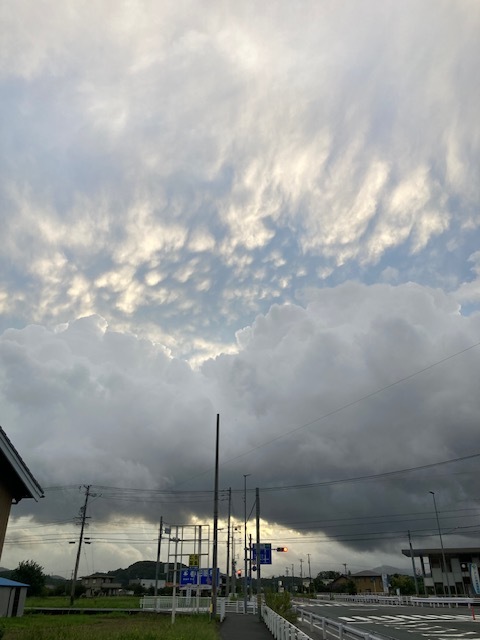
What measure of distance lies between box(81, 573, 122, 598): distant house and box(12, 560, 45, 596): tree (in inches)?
1204

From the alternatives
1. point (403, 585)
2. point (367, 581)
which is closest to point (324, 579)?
point (367, 581)

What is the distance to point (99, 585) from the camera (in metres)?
117

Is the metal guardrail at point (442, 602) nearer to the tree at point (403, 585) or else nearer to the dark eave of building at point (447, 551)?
the dark eave of building at point (447, 551)

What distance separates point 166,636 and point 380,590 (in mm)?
111243

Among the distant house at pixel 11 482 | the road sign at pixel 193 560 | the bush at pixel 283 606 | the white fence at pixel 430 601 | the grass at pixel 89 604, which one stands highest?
the distant house at pixel 11 482

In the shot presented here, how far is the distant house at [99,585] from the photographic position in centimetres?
11294

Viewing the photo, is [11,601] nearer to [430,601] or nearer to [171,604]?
[171,604]

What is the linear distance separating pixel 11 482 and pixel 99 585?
12305 centimetres

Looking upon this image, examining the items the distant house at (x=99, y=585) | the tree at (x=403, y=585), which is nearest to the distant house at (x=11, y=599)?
the tree at (x=403, y=585)

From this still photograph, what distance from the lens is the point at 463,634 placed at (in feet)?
72.2

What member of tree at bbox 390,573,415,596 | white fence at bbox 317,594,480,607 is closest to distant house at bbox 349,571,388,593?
tree at bbox 390,573,415,596

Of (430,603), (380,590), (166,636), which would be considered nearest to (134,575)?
(380,590)

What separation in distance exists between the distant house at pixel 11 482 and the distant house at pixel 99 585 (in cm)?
11529

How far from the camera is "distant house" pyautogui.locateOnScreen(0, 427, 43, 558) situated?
493 inches
